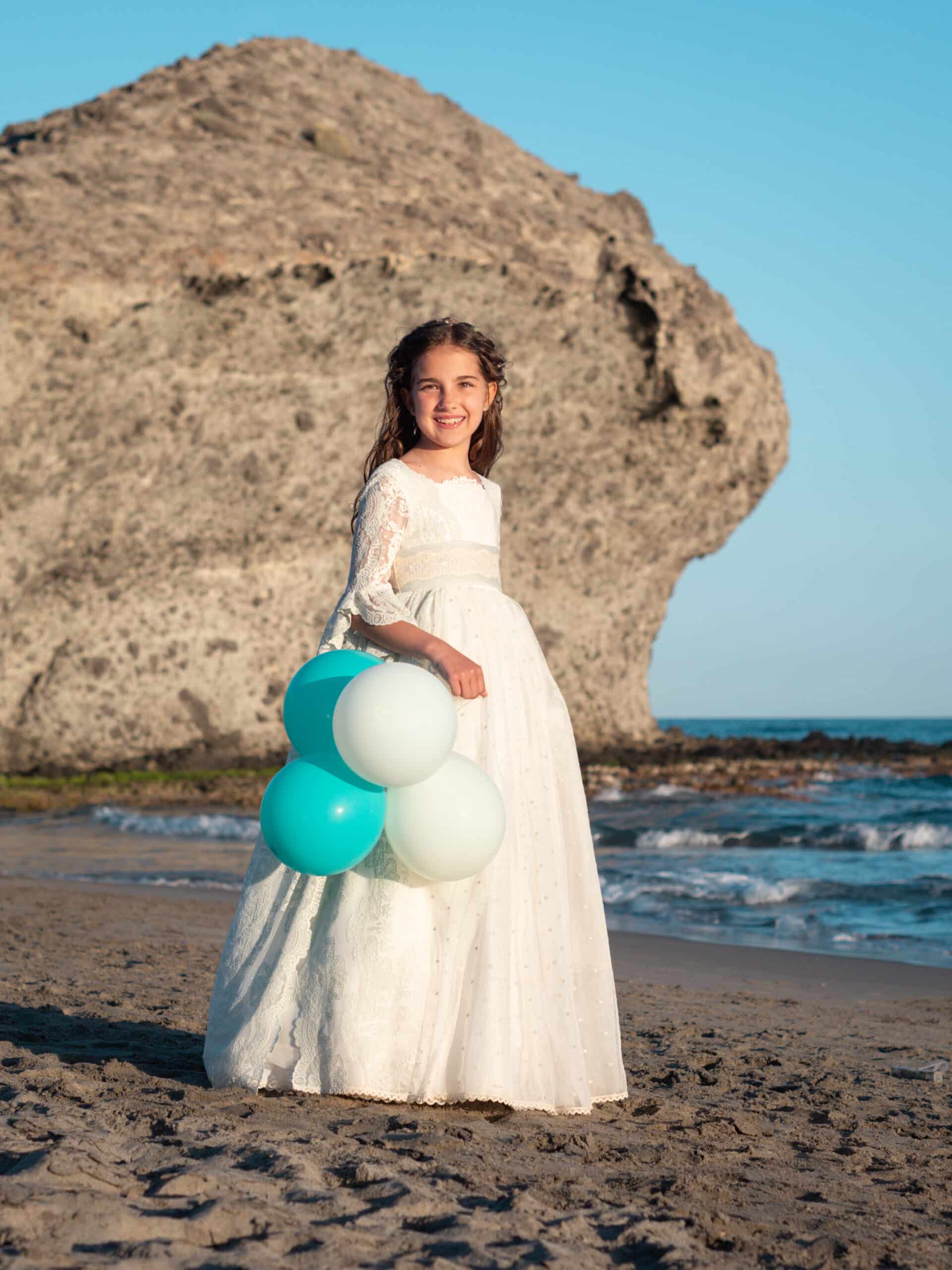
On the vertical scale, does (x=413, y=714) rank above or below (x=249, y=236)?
below

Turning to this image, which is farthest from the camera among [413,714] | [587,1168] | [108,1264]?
[413,714]

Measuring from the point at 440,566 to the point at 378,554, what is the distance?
0.17m

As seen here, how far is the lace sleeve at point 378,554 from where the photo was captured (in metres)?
3.02

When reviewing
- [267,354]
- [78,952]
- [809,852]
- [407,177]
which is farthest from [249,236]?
[78,952]

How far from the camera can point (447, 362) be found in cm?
325

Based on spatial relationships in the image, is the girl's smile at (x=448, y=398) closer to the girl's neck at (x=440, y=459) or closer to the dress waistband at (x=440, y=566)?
the girl's neck at (x=440, y=459)

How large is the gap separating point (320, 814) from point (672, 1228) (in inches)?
44.0

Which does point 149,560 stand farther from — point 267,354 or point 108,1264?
point 108,1264

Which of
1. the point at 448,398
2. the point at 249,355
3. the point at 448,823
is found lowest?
the point at 448,823

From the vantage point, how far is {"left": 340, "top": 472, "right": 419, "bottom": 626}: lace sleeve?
3.02 meters

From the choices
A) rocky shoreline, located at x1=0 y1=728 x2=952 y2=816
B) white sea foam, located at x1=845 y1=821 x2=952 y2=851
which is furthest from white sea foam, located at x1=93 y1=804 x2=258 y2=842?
white sea foam, located at x1=845 y1=821 x2=952 y2=851

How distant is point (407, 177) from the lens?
19078 millimetres

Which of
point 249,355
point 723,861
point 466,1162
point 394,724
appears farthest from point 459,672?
point 249,355

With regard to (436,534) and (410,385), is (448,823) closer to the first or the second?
(436,534)
